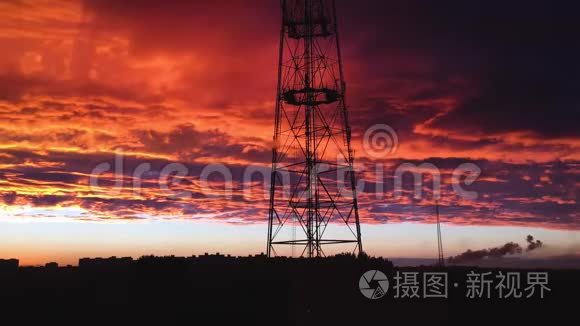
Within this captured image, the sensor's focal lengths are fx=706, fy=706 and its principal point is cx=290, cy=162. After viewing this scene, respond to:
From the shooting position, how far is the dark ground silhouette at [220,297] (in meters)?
51.5

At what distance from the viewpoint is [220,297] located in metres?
56.0

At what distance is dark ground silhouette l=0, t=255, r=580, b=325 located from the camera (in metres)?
51.5

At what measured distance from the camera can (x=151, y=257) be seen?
6562cm

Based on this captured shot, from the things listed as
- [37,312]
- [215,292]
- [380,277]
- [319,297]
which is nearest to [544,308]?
[380,277]

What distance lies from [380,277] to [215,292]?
13.5 m
